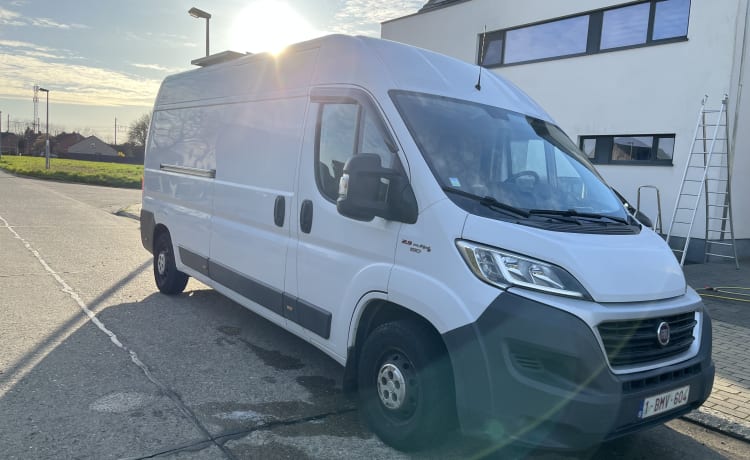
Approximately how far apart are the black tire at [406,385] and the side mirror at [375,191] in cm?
66

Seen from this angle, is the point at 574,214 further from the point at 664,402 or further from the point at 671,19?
the point at 671,19

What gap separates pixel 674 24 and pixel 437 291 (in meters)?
10.3

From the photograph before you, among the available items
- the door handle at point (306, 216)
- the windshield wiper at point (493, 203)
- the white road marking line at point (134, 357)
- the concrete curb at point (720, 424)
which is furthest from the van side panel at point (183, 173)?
the concrete curb at point (720, 424)

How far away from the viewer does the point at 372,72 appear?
3.74 m

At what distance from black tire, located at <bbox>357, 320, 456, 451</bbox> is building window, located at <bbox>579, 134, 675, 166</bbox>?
30.7 feet

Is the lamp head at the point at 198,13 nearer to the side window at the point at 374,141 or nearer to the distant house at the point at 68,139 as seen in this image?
the side window at the point at 374,141

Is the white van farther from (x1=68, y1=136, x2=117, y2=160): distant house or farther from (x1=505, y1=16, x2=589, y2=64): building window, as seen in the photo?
(x1=68, y1=136, x2=117, y2=160): distant house

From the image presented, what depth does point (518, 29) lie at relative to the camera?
13688 mm

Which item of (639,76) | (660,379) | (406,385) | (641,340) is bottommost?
(406,385)

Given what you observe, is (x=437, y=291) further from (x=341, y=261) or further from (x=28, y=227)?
(x=28, y=227)

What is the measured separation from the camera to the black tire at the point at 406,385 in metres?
3.15

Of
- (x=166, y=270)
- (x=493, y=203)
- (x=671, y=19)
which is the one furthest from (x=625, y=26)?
(x=493, y=203)

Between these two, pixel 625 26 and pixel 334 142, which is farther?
pixel 625 26

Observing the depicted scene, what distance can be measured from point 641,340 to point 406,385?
128cm
